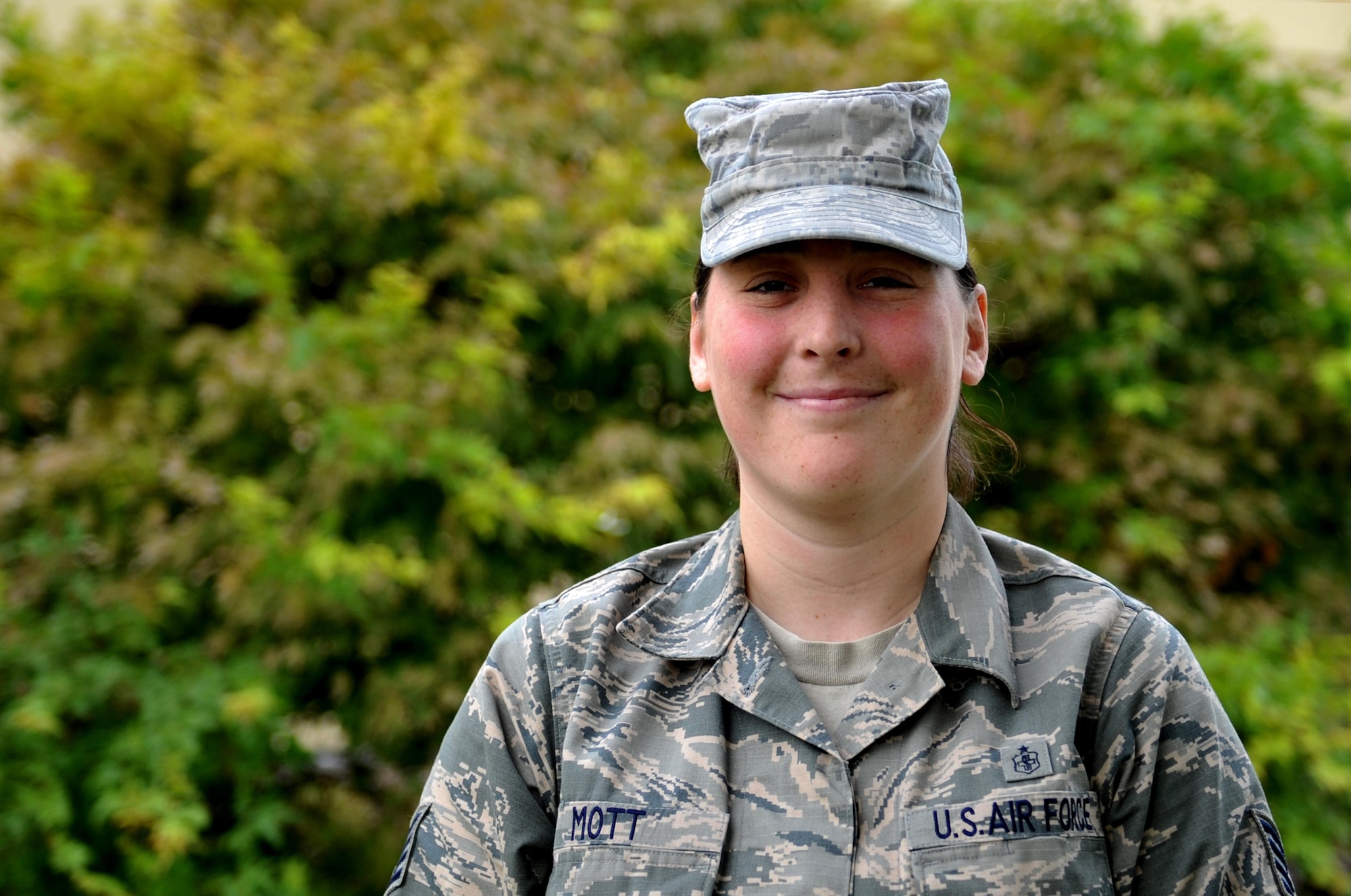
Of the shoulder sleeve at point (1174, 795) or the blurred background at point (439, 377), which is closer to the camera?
the shoulder sleeve at point (1174, 795)

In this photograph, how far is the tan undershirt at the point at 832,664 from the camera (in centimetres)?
167

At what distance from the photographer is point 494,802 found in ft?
5.38

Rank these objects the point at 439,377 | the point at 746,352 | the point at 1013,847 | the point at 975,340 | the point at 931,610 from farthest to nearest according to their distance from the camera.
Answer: the point at 439,377, the point at 975,340, the point at 931,610, the point at 746,352, the point at 1013,847

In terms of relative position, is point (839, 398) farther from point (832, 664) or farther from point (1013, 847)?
point (1013, 847)

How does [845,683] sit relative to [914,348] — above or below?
below

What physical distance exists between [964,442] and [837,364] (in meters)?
0.69

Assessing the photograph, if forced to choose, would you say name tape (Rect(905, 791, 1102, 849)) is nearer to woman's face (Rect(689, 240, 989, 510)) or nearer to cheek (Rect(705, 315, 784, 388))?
woman's face (Rect(689, 240, 989, 510))

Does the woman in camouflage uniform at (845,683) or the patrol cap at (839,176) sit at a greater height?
the patrol cap at (839,176)

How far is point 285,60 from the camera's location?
449 cm

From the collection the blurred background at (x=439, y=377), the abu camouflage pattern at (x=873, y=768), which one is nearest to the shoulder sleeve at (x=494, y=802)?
the abu camouflage pattern at (x=873, y=768)

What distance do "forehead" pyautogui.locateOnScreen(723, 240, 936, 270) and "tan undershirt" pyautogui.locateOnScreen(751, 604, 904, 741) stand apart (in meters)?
0.51

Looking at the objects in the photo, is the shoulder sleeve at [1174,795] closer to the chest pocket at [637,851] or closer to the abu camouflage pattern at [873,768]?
the abu camouflage pattern at [873,768]

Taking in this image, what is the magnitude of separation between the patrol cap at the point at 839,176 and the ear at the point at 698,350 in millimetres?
173

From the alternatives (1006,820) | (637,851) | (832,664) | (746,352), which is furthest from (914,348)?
(637,851)
